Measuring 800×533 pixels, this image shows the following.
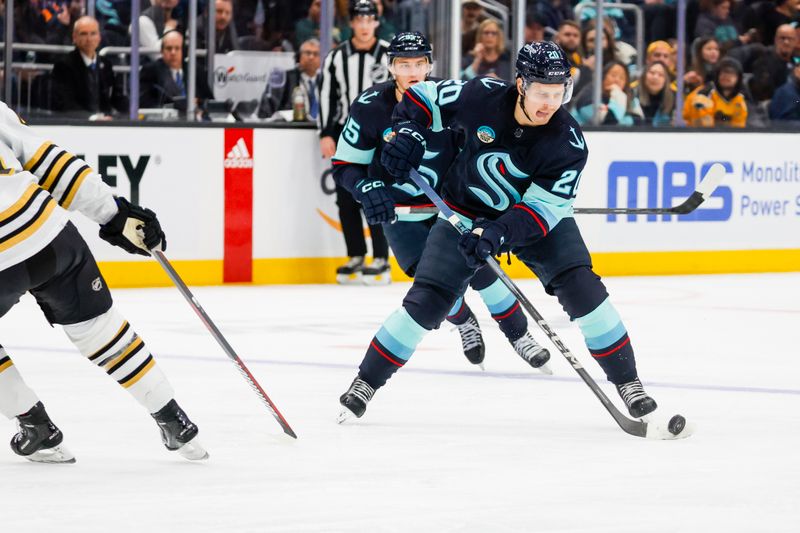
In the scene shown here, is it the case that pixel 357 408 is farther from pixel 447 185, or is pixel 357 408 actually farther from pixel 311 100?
pixel 311 100

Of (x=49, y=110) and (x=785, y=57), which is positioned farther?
(x=785, y=57)

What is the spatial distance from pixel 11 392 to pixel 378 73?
4.37 metres

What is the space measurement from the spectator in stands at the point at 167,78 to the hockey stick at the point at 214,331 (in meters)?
3.80

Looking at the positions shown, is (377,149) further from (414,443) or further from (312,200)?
(312,200)

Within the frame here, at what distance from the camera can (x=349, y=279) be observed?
729 cm

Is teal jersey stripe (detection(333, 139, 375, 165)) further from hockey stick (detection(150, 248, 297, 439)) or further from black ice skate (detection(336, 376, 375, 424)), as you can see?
hockey stick (detection(150, 248, 297, 439))

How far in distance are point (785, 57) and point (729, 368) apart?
435cm

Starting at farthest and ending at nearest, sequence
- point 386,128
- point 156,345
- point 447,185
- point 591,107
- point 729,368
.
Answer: point 591,107, point 156,345, point 729,368, point 386,128, point 447,185

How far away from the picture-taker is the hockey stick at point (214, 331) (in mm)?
3222

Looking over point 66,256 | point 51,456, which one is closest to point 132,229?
point 66,256

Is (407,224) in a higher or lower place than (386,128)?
lower

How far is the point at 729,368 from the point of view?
4.79m

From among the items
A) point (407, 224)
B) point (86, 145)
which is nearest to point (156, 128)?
point (86, 145)

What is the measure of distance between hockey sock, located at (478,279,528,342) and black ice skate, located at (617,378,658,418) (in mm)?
997
